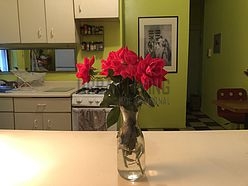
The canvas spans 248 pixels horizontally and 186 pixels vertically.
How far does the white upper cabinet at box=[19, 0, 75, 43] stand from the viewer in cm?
298

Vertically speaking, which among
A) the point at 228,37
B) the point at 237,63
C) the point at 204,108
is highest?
the point at 228,37

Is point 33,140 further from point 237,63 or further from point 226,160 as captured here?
point 237,63

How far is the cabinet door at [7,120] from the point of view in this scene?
2869 millimetres

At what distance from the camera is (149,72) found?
28.0 inches

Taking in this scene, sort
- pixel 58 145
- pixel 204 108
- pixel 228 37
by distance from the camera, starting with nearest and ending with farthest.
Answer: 1. pixel 58 145
2. pixel 228 37
3. pixel 204 108

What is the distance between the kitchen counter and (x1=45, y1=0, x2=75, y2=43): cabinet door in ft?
6.13

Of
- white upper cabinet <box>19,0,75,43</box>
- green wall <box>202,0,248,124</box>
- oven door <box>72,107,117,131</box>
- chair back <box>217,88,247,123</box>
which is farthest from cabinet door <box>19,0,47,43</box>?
green wall <box>202,0,248,124</box>

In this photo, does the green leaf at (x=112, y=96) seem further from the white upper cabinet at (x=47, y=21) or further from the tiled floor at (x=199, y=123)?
the tiled floor at (x=199, y=123)

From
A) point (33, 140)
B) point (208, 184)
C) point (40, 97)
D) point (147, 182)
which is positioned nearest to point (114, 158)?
point (147, 182)

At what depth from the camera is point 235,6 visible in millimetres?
3701

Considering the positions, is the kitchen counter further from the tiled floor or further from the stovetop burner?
the tiled floor

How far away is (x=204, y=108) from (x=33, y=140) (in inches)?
176

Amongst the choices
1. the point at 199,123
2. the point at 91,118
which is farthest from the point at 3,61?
the point at 199,123

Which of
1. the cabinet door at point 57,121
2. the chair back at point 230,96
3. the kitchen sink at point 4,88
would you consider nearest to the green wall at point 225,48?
the chair back at point 230,96
